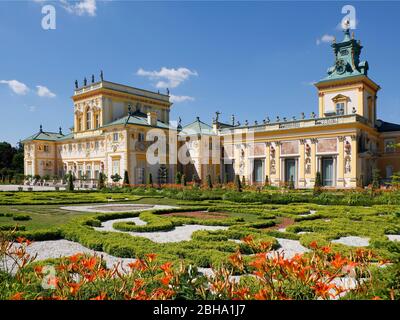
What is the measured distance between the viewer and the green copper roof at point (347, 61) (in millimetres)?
37597

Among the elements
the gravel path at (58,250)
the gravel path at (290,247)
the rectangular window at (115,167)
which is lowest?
the gravel path at (290,247)

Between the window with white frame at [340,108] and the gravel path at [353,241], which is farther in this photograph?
the window with white frame at [340,108]

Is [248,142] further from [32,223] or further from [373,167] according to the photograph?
[32,223]

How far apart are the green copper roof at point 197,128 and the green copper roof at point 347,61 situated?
14743 mm

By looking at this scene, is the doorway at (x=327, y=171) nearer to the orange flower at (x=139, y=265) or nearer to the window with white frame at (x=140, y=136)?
the window with white frame at (x=140, y=136)

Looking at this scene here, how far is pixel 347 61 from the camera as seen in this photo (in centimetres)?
3819

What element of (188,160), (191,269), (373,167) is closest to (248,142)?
(188,160)

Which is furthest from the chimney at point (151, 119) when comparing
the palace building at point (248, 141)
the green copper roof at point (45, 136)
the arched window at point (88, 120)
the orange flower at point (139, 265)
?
the orange flower at point (139, 265)

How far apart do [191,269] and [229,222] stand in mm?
8346

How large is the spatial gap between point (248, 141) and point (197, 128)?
29.3ft

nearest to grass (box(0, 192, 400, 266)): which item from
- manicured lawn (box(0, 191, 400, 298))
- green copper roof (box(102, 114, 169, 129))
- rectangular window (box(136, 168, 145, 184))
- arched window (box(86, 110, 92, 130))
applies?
manicured lawn (box(0, 191, 400, 298))

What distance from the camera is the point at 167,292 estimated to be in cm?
291

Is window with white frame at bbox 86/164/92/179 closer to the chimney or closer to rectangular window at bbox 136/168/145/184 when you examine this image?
rectangular window at bbox 136/168/145/184
